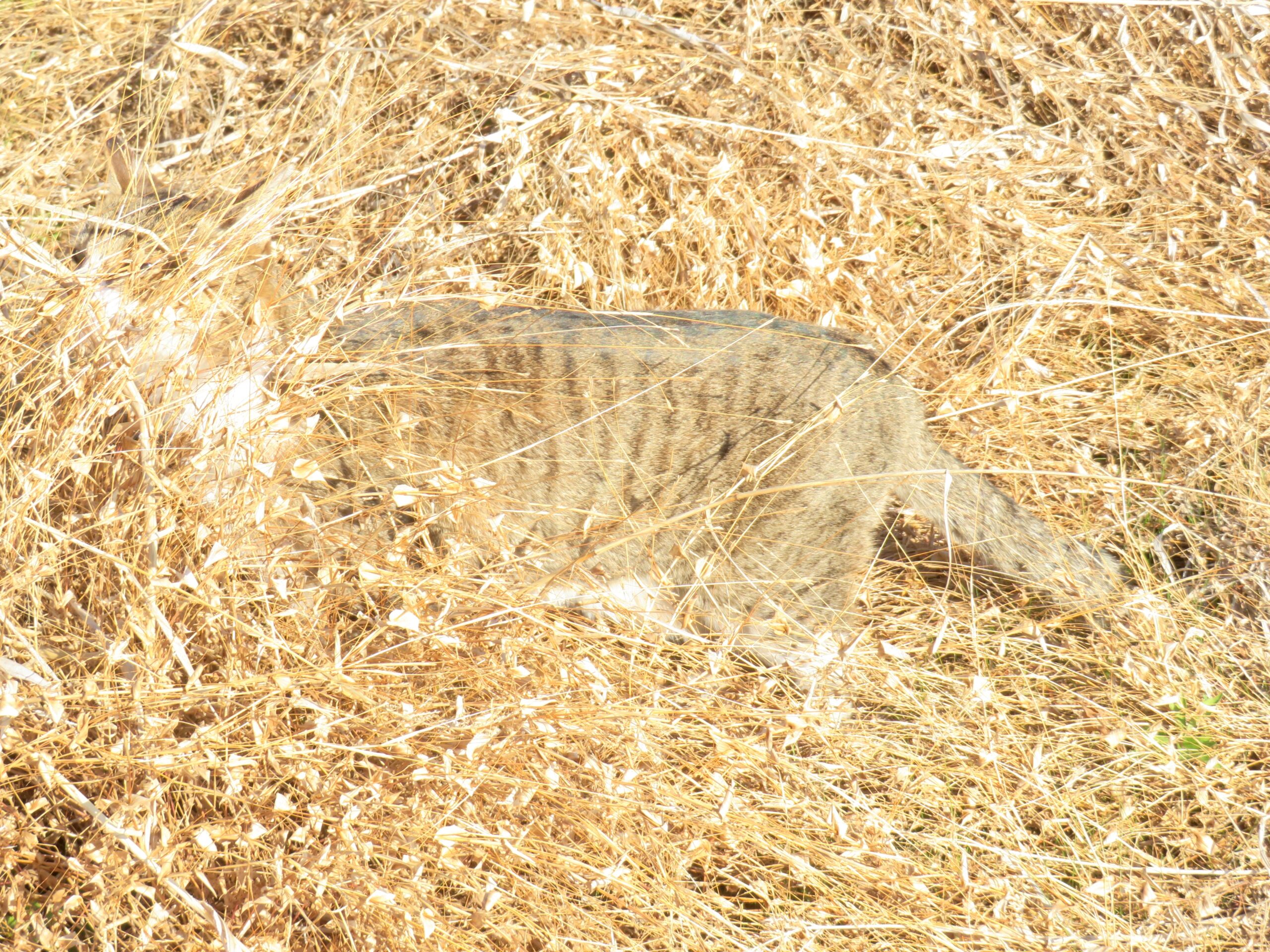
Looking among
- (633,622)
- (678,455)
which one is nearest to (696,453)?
(678,455)

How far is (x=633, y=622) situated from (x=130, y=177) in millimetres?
1782

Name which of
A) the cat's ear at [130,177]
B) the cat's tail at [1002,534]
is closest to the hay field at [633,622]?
the cat's tail at [1002,534]

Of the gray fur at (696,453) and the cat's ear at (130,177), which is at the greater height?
the cat's ear at (130,177)

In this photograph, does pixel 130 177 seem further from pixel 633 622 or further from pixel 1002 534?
pixel 1002 534

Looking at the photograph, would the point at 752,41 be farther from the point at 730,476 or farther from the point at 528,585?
the point at 528,585

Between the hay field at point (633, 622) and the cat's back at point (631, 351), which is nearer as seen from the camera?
the hay field at point (633, 622)

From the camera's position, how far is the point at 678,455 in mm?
2795

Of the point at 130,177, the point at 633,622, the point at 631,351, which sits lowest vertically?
the point at 633,622

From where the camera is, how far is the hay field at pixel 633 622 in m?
2.12

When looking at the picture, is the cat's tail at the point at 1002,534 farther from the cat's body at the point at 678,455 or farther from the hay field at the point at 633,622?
the hay field at the point at 633,622

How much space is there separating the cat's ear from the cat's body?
0.01m

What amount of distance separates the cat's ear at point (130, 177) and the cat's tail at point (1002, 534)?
2.18 meters

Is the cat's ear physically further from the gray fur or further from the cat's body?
the gray fur

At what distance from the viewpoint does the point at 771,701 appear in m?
2.68
